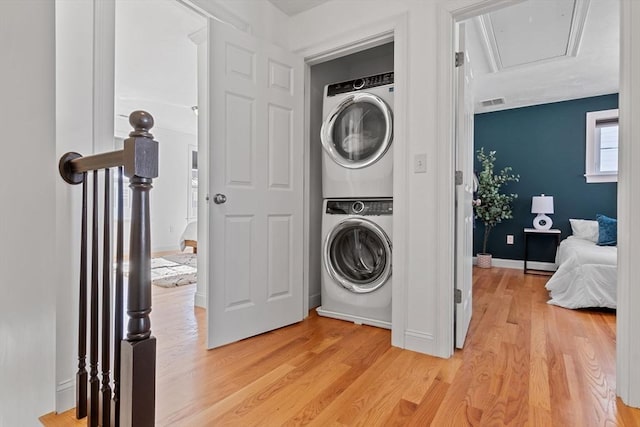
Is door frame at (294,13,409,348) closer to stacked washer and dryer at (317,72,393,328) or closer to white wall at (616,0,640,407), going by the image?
stacked washer and dryer at (317,72,393,328)

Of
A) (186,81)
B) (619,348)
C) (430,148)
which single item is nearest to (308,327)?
→ (430,148)

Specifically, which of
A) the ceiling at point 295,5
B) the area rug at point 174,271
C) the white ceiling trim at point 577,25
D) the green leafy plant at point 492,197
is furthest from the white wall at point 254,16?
the green leafy plant at point 492,197

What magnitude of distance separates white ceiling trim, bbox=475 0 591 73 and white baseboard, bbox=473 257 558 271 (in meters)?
2.61

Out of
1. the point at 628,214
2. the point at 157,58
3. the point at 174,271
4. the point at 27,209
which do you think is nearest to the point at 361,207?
the point at 628,214

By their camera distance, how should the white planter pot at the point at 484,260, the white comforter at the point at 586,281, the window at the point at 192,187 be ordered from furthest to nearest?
the window at the point at 192,187
the white planter pot at the point at 484,260
the white comforter at the point at 586,281

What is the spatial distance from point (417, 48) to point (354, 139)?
2.48 feet

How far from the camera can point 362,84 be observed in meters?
2.49

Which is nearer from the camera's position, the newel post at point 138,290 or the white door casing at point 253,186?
the newel post at point 138,290

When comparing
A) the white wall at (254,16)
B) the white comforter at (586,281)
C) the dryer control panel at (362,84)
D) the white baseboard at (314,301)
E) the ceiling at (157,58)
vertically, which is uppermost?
the ceiling at (157,58)

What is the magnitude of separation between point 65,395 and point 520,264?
513 centimetres

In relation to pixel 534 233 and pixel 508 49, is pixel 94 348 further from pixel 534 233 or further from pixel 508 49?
pixel 534 233

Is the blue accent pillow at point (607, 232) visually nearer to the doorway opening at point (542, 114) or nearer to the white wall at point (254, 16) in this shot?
the doorway opening at point (542, 114)

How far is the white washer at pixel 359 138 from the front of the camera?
7.72ft

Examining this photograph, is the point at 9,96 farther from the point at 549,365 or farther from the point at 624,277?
the point at 549,365
